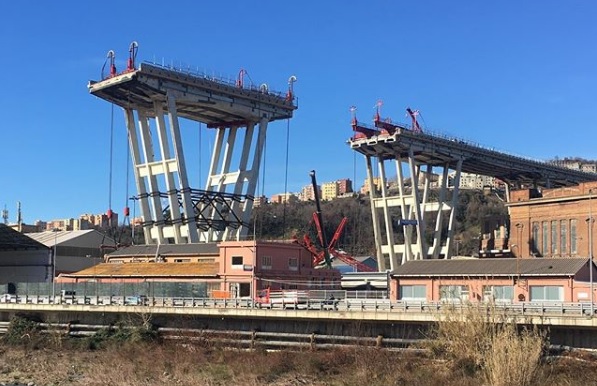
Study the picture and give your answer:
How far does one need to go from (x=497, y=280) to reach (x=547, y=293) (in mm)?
3994

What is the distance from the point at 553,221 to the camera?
96.5 metres

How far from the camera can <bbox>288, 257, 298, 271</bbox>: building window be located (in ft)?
230

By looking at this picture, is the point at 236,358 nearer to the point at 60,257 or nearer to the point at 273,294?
the point at 273,294

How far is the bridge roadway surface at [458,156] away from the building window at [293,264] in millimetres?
39640

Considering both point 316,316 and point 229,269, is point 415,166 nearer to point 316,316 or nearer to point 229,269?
point 229,269

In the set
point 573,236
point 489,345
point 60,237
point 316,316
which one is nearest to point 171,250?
point 60,237

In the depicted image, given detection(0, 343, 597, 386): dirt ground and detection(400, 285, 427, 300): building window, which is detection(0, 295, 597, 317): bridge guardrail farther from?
detection(400, 285, 427, 300): building window

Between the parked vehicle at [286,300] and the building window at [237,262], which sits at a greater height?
the building window at [237,262]

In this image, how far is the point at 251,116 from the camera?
99.9 metres

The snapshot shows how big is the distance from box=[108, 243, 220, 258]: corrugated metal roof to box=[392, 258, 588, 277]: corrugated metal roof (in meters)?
23.5

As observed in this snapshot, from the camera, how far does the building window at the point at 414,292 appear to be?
61094 mm

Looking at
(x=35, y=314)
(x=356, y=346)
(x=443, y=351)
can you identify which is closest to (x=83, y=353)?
(x=35, y=314)

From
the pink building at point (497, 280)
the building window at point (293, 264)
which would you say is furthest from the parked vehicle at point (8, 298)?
the pink building at point (497, 280)

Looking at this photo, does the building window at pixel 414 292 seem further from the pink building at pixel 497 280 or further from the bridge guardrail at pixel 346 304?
the bridge guardrail at pixel 346 304
